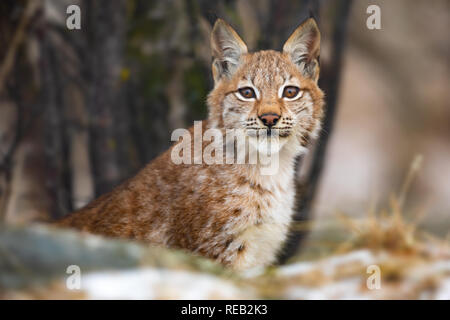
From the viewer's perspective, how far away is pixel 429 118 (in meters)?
9.88

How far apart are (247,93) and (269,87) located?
165 millimetres

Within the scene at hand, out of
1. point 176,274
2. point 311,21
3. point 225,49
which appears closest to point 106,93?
point 225,49

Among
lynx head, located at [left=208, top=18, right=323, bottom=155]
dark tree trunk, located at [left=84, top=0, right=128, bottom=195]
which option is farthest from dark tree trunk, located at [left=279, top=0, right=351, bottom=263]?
lynx head, located at [left=208, top=18, right=323, bottom=155]

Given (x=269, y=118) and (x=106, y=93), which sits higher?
(x=106, y=93)

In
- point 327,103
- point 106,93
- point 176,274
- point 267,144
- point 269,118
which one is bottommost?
point 176,274

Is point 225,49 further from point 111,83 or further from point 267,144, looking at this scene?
point 111,83

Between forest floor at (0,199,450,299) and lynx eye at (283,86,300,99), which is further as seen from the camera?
lynx eye at (283,86,300,99)

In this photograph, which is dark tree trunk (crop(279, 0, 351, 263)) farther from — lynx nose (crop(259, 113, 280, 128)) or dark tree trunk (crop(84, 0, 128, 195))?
lynx nose (crop(259, 113, 280, 128))

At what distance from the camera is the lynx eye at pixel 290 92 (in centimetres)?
396

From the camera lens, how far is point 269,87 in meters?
3.93

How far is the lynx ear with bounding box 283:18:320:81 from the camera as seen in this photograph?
3.99 meters

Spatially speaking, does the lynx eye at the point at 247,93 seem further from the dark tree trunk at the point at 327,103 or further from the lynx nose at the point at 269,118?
the dark tree trunk at the point at 327,103

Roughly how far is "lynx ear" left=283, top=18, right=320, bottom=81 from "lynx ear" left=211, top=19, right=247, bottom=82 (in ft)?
1.15

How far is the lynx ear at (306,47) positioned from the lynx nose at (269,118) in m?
0.55
